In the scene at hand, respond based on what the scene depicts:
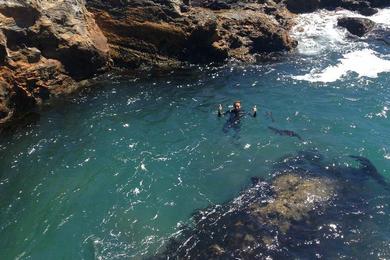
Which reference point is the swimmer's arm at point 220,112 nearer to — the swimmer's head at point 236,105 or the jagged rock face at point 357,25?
the swimmer's head at point 236,105

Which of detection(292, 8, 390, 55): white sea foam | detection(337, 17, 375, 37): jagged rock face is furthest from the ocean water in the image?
detection(337, 17, 375, 37): jagged rock face

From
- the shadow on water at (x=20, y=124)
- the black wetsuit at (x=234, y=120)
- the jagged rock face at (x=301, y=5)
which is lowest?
the shadow on water at (x=20, y=124)

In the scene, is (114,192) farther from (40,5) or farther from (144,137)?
(40,5)

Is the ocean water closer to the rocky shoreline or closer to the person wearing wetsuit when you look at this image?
the person wearing wetsuit

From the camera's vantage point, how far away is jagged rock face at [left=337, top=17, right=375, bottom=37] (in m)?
40.8

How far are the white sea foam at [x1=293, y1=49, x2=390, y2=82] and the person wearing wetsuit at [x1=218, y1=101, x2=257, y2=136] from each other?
6.98 meters

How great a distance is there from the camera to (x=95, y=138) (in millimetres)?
26547

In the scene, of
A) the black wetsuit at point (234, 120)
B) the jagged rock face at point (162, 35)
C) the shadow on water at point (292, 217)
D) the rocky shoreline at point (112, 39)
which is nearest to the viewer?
the shadow on water at point (292, 217)

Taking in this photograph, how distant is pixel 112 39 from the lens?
34812 millimetres

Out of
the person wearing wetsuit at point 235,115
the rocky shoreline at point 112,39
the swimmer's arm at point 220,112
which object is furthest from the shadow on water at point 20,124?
the person wearing wetsuit at point 235,115

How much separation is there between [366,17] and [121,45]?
2432cm

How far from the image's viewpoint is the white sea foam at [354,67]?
33.8m

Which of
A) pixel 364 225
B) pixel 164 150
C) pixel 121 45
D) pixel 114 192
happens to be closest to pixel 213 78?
pixel 121 45

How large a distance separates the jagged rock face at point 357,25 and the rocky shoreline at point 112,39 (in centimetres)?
468
